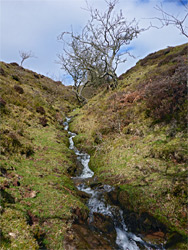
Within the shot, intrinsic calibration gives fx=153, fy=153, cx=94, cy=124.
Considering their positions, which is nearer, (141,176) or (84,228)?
(84,228)

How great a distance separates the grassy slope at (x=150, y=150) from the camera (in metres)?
8.55

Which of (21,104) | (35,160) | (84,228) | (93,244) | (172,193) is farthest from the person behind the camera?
(21,104)

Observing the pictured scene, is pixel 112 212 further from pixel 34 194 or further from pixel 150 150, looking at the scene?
pixel 150 150

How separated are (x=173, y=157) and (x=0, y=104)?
2039 centimetres

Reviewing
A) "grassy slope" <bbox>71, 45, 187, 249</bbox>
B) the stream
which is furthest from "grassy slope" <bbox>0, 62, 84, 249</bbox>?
"grassy slope" <bbox>71, 45, 187, 249</bbox>

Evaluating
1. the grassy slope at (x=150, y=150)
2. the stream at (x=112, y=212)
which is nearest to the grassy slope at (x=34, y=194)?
the stream at (x=112, y=212)

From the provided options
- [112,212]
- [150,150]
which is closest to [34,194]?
[112,212]

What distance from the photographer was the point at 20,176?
10164 mm

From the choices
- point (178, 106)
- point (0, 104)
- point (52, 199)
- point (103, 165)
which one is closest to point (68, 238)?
point (52, 199)

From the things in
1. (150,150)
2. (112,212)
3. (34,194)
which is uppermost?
(150,150)

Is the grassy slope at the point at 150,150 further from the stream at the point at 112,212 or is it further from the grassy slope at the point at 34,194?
the grassy slope at the point at 34,194

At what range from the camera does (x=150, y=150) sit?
40.6 ft

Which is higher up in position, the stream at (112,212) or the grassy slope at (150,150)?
the grassy slope at (150,150)

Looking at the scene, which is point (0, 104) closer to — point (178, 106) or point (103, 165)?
point (103, 165)
